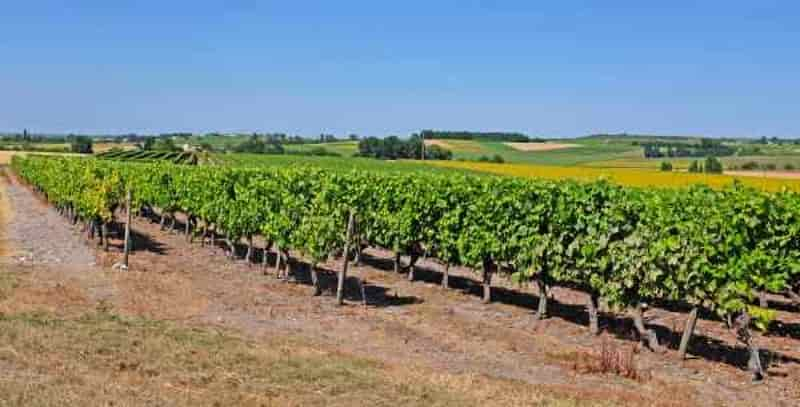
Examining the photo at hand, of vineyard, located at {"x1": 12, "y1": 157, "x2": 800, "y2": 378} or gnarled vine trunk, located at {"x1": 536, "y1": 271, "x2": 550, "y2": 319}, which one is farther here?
gnarled vine trunk, located at {"x1": 536, "y1": 271, "x2": 550, "y2": 319}

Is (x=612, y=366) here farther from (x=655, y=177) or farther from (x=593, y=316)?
(x=655, y=177)

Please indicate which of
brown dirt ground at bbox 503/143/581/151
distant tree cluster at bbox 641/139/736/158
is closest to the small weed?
distant tree cluster at bbox 641/139/736/158

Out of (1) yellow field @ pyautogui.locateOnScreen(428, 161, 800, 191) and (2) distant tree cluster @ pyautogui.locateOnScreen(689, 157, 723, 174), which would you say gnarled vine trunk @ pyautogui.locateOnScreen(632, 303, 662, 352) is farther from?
(2) distant tree cluster @ pyautogui.locateOnScreen(689, 157, 723, 174)

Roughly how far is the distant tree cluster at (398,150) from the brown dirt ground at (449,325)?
2593 inches

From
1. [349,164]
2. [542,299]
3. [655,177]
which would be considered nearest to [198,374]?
[542,299]

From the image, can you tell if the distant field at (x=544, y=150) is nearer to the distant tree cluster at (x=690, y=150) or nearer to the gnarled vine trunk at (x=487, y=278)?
the distant tree cluster at (x=690, y=150)

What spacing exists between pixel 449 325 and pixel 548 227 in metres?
2.80

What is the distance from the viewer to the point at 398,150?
91.3 m

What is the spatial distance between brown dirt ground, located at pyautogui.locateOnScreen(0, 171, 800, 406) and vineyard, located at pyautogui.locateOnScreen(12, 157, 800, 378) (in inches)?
20.6

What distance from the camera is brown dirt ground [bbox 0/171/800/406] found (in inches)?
455

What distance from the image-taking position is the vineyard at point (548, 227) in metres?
12.7

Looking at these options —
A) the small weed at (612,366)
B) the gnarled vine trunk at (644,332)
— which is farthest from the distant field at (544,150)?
the small weed at (612,366)

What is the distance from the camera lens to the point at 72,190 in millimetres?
29594

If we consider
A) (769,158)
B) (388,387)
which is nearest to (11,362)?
(388,387)
